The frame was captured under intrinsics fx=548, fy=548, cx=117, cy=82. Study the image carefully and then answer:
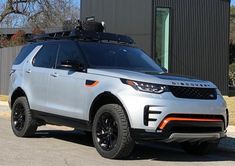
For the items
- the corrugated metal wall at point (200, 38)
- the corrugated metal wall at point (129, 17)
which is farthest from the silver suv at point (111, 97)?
the corrugated metal wall at point (200, 38)

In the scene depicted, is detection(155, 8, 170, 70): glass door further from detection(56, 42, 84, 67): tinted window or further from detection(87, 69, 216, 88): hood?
detection(87, 69, 216, 88): hood

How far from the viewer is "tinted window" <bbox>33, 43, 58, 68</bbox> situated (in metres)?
10.6

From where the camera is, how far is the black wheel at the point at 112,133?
848 cm

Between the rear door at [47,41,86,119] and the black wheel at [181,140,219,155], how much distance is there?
2115 mm

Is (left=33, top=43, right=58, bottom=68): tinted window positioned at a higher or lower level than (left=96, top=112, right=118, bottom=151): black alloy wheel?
higher

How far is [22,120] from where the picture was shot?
1120 cm

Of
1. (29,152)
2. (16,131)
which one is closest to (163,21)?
(16,131)

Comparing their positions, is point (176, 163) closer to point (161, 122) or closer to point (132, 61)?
point (161, 122)

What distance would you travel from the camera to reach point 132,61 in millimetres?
10141

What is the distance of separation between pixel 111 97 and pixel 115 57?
136cm

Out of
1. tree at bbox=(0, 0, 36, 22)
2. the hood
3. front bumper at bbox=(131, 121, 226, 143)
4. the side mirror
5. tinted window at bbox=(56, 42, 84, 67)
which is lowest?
front bumper at bbox=(131, 121, 226, 143)

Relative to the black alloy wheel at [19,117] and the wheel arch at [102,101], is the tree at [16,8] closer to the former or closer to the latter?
the black alloy wheel at [19,117]

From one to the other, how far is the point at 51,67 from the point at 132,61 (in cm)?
157

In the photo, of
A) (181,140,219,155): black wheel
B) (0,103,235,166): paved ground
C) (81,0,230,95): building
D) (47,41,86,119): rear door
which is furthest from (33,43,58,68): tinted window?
(81,0,230,95): building
